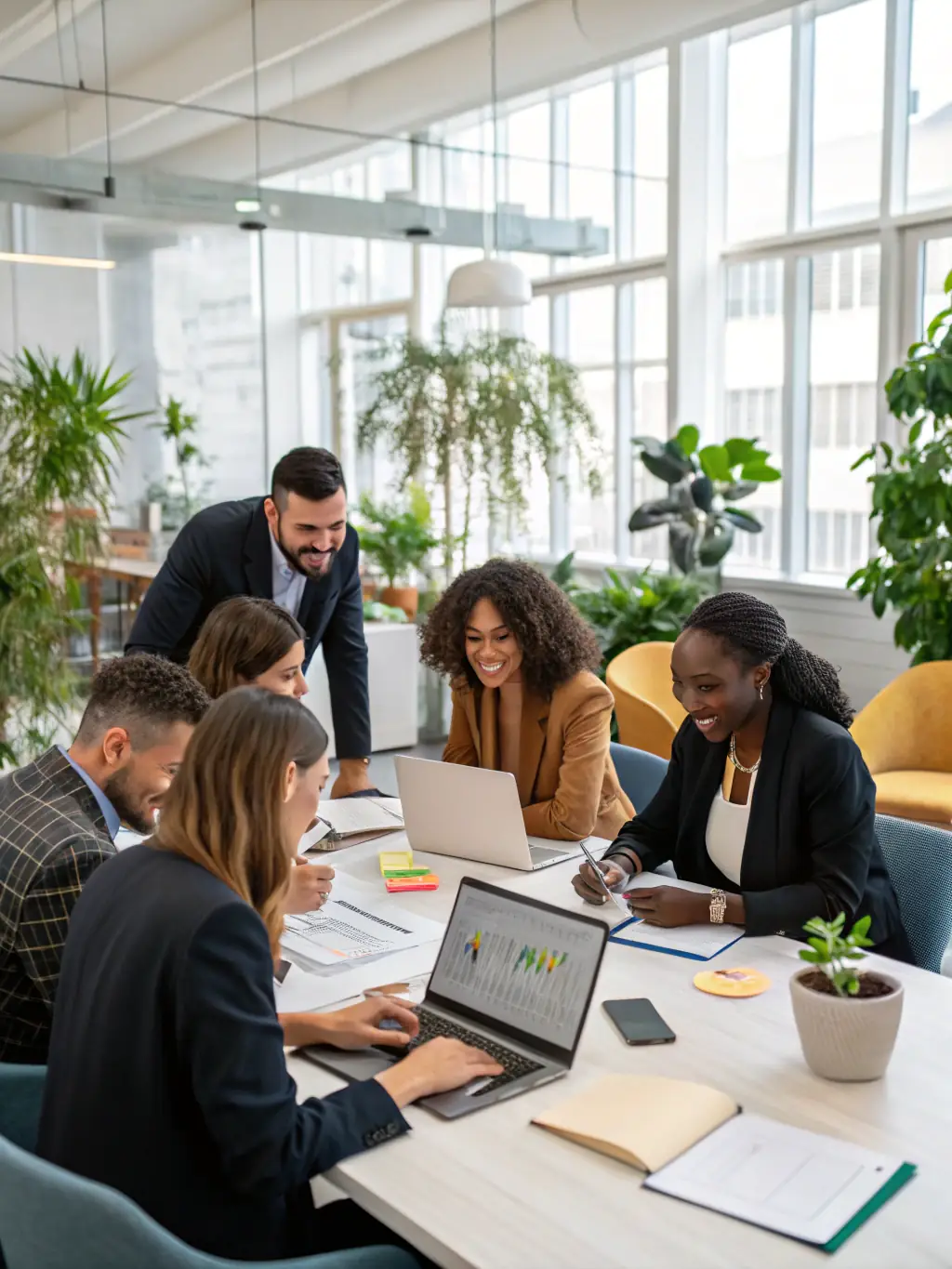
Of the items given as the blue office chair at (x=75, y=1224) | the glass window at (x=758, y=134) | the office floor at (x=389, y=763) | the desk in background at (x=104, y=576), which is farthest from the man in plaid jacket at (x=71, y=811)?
the glass window at (x=758, y=134)

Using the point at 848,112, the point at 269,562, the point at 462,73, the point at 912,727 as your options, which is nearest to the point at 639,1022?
the point at 269,562

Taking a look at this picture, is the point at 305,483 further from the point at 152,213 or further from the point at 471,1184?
the point at 152,213

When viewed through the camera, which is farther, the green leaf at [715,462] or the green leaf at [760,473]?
the green leaf at [715,462]

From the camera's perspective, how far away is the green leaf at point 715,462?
21.3 ft

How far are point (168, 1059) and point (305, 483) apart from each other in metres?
2.05

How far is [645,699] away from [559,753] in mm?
1684

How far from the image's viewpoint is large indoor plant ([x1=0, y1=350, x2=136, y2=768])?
491cm

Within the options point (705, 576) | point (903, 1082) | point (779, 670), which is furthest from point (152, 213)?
point (903, 1082)

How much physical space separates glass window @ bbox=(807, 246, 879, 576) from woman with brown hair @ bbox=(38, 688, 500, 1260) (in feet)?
19.3

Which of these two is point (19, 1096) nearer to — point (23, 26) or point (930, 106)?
point (23, 26)

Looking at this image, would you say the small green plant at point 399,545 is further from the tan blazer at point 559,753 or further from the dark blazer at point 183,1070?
the dark blazer at point 183,1070

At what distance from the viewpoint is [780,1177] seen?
1398 millimetres

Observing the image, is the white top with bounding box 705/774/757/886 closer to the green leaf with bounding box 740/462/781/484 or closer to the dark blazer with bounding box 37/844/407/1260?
the dark blazer with bounding box 37/844/407/1260

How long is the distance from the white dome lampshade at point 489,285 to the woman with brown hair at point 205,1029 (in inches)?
197
